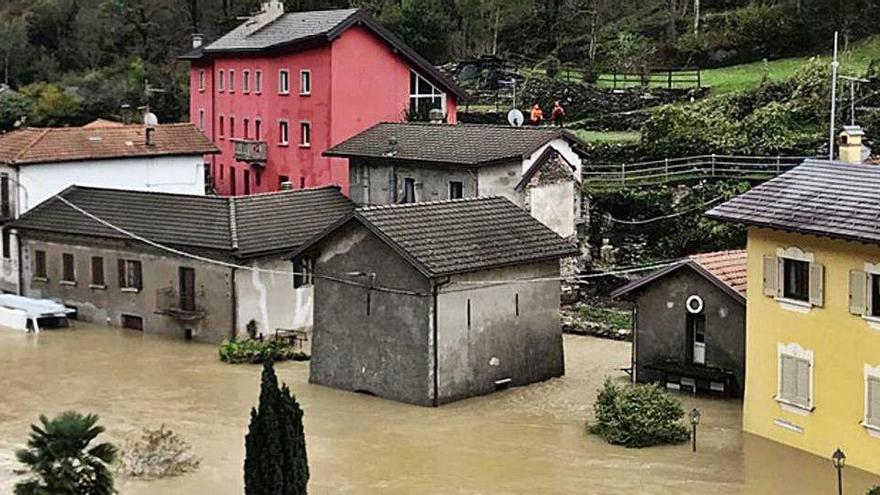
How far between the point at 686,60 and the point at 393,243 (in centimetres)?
3589

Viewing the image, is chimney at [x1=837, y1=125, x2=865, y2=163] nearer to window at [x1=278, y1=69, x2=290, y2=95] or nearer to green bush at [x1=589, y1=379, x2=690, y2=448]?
green bush at [x1=589, y1=379, x2=690, y2=448]

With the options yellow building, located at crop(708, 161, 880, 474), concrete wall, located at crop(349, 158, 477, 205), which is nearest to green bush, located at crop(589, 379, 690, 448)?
yellow building, located at crop(708, 161, 880, 474)

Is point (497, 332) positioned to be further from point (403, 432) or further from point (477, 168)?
point (477, 168)

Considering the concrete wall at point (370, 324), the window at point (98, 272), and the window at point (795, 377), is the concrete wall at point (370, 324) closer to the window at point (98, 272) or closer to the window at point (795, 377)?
the window at point (795, 377)

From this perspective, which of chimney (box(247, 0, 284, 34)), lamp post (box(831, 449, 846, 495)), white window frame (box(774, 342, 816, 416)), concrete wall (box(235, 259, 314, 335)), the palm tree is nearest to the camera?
the palm tree

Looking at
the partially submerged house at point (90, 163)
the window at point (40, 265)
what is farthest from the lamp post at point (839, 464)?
the partially submerged house at point (90, 163)

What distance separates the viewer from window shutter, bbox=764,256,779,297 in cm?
2692

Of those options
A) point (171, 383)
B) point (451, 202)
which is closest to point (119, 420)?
point (171, 383)

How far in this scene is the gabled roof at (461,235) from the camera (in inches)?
1245

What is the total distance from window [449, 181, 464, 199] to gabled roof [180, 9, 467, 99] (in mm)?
10248

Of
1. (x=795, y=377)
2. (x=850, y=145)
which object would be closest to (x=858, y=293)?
(x=795, y=377)

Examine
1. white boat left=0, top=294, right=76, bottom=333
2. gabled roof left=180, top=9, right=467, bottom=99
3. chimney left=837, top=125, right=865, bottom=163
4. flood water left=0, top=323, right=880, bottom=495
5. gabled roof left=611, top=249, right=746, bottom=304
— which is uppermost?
gabled roof left=180, top=9, right=467, bottom=99

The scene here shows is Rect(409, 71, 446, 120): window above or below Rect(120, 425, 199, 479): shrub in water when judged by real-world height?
above

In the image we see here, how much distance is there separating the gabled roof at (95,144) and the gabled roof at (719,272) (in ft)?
68.1
